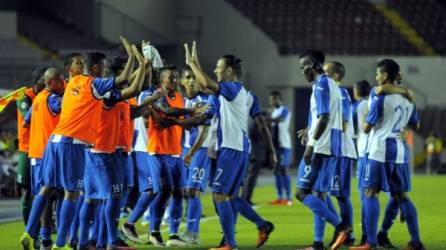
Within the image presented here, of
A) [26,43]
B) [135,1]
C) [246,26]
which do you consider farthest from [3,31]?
[246,26]

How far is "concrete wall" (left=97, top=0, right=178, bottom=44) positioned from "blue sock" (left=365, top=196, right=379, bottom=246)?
91.8 feet

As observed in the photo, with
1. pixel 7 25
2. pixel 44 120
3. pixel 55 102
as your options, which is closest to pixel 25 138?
pixel 44 120

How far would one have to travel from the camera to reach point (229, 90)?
12.2 m

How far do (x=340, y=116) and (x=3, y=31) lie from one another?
1033 inches

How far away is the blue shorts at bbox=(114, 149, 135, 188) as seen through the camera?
1225 cm

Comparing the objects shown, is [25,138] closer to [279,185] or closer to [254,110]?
[254,110]

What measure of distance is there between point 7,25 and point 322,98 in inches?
1053

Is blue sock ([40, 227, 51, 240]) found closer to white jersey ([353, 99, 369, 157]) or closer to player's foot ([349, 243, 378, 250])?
player's foot ([349, 243, 378, 250])

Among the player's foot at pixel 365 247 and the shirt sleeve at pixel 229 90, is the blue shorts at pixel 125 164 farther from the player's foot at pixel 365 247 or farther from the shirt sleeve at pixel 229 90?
the player's foot at pixel 365 247

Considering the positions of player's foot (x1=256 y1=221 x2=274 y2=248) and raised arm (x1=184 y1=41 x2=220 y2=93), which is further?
player's foot (x1=256 y1=221 x2=274 y2=248)

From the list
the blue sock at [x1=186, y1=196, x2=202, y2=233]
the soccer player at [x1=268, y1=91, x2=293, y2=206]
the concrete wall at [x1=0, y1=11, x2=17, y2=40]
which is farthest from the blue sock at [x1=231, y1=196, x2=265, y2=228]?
the concrete wall at [x1=0, y1=11, x2=17, y2=40]

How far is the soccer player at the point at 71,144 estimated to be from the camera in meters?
11.5

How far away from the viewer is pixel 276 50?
4522cm

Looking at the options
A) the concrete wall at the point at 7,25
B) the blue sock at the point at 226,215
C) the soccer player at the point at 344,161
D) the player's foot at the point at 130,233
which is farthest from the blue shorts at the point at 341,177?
the concrete wall at the point at 7,25
